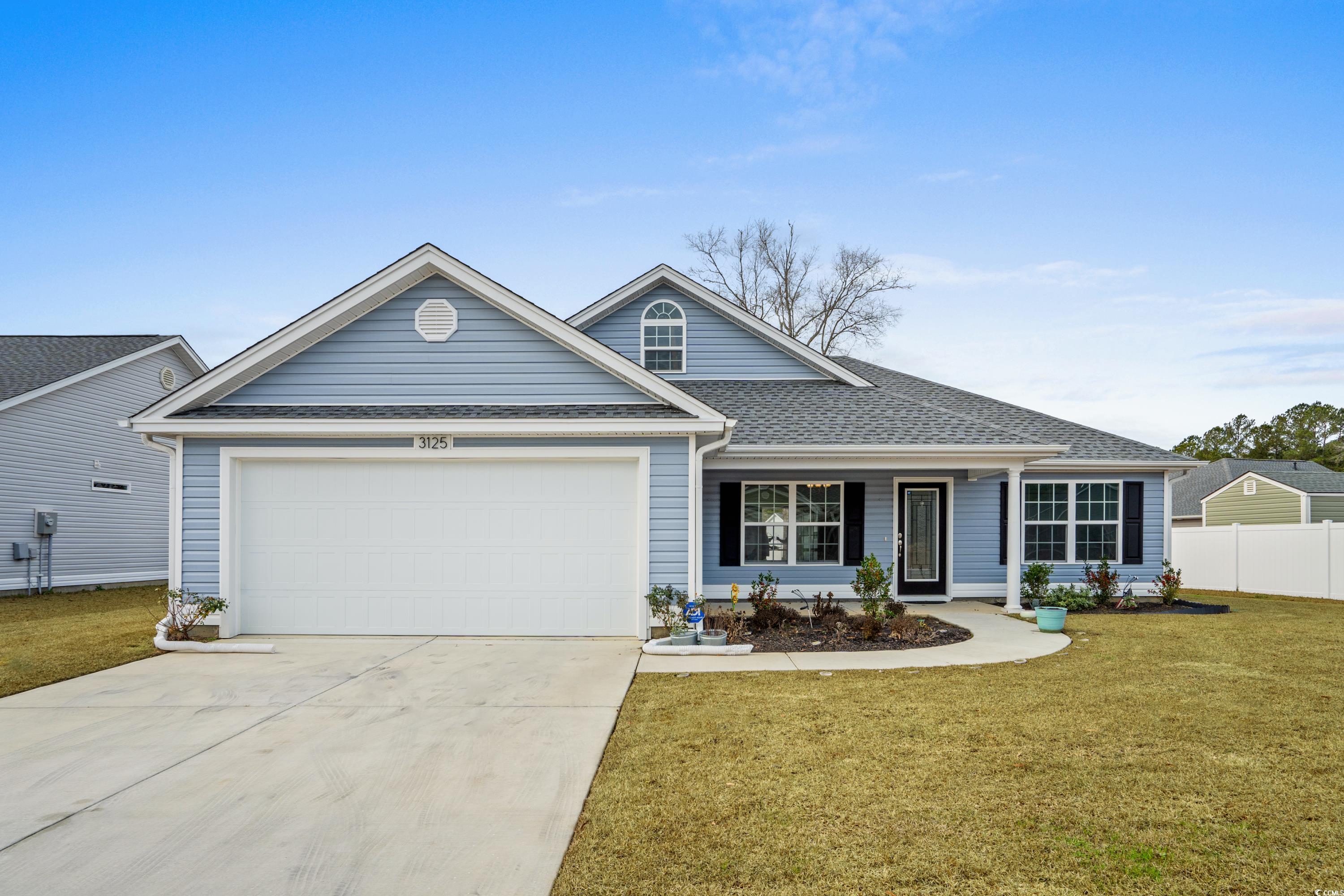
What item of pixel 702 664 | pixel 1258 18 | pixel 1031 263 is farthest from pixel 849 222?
pixel 702 664

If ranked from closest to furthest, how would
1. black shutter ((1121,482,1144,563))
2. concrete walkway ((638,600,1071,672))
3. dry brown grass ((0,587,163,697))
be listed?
dry brown grass ((0,587,163,697))
concrete walkway ((638,600,1071,672))
black shutter ((1121,482,1144,563))

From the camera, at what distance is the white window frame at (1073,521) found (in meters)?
14.2

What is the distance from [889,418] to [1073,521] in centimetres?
425

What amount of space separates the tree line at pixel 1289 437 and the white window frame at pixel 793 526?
4556 centimetres

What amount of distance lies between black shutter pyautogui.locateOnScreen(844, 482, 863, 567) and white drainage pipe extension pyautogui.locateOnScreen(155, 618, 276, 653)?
900 centimetres

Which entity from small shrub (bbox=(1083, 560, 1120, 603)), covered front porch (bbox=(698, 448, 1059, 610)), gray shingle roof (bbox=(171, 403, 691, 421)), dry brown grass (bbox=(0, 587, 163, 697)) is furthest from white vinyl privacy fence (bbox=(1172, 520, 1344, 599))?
dry brown grass (bbox=(0, 587, 163, 697))

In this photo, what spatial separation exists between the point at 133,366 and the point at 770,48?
56.7 ft

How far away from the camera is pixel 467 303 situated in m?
10.2

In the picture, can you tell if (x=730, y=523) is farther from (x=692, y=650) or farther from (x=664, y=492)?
(x=692, y=650)

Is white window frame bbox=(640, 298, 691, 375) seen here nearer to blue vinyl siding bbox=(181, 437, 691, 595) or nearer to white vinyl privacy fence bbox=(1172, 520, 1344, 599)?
blue vinyl siding bbox=(181, 437, 691, 595)

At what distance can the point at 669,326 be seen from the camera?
15219 mm

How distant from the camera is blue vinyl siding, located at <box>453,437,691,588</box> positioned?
384 inches

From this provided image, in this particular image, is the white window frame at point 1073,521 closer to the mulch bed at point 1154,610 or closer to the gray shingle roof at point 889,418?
the gray shingle roof at point 889,418

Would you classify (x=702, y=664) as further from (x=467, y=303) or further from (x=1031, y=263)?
(x=1031, y=263)
